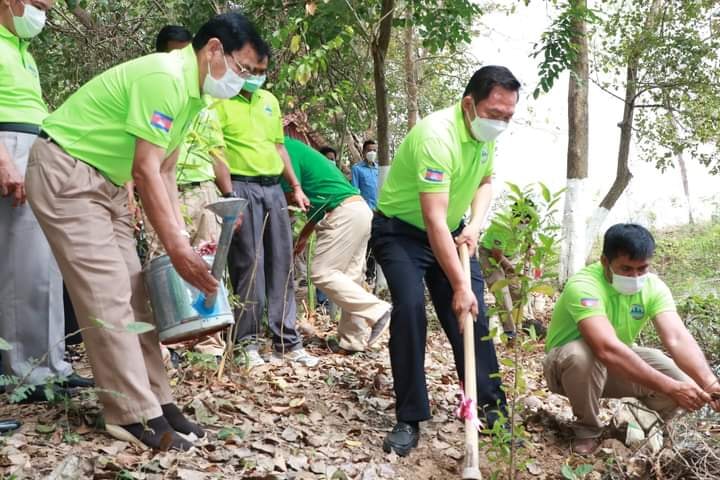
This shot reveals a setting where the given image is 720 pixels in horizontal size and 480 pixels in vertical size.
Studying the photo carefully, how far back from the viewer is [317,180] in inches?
203

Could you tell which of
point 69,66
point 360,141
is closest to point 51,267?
point 69,66

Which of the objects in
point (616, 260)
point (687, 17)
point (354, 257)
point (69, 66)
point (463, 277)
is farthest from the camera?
point (687, 17)

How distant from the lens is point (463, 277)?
125 inches

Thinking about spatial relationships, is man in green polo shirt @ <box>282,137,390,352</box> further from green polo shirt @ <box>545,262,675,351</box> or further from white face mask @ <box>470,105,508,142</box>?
white face mask @ <box>470,105,508,142</box>

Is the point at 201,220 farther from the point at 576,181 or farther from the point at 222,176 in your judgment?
the point at 576,181

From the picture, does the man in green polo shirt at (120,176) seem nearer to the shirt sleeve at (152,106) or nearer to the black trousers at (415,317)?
the shirt sleeve at (152,106)

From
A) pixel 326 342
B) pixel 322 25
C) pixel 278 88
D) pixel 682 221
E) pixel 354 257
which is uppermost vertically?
pixel 322 25

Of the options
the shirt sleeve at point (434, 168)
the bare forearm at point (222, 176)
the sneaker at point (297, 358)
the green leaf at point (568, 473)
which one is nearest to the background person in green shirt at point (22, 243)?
the bare forearm at point (222, 176)

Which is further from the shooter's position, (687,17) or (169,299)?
(687,17)

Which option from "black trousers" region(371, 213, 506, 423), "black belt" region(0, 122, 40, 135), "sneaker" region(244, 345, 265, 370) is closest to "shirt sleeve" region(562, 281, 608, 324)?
"black trousers" region(371, 213, 506, 423)

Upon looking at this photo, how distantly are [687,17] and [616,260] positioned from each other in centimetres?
870

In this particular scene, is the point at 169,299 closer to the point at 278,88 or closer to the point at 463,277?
the point at 463,277

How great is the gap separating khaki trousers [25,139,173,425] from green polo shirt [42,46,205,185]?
0.07m

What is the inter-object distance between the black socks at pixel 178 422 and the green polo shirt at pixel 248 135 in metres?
1.95
